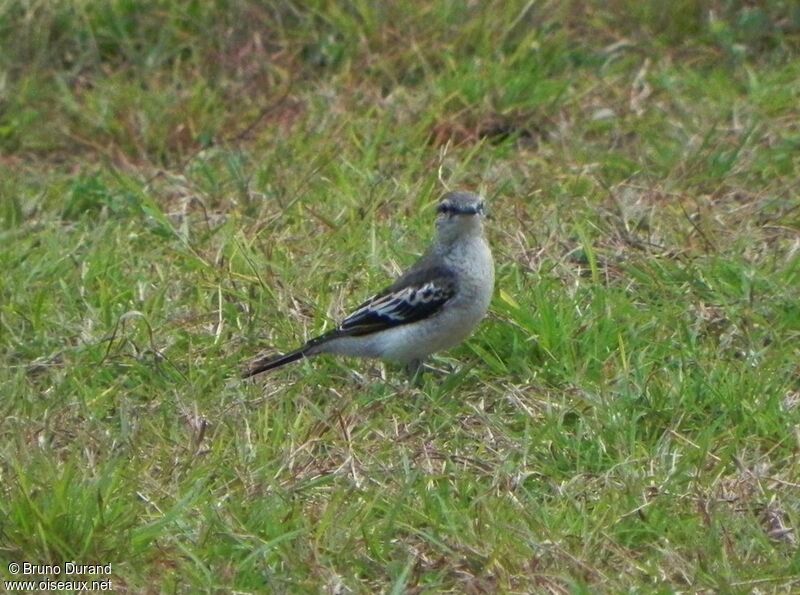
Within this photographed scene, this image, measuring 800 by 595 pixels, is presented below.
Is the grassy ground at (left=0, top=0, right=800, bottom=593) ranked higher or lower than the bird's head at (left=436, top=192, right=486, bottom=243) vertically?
lower

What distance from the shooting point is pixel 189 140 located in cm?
866

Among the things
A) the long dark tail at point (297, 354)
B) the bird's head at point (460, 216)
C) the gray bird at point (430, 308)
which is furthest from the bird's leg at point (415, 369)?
the bird's head at point (460, 216)

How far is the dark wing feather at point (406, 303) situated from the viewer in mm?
6301

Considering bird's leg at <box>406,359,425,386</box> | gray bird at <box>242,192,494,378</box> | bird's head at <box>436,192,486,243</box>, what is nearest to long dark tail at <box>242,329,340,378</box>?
gray bird at <box>242,192,494,378</box>

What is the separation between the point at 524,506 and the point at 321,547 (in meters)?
0.75

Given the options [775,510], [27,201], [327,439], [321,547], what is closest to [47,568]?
[321,547]

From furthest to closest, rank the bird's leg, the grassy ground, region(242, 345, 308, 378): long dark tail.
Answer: the bird's leg, region(242, 345, 308, 378): long dark tail, the grassy ground

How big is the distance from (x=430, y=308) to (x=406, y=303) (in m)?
0.14

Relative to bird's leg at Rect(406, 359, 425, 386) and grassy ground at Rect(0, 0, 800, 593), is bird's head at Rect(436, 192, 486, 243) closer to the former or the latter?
grassy ground at Rect(0, 0, 800, 593)

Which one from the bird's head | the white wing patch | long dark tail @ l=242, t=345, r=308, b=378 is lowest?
long dark tail @ l=242, t=345, r=308, b=378

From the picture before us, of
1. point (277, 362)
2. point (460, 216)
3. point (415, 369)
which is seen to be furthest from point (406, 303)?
point (277, 362)

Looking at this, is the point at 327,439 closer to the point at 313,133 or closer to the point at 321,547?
the point at 321,547

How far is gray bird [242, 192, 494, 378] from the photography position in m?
6.25

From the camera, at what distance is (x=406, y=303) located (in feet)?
21.0
